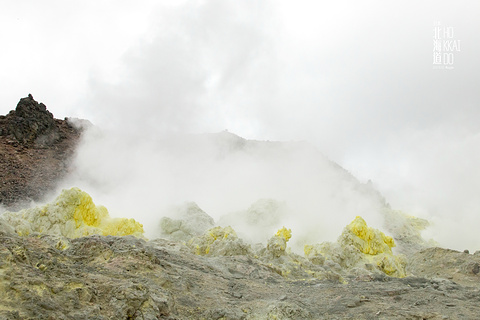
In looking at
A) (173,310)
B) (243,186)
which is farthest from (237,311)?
(243,186)

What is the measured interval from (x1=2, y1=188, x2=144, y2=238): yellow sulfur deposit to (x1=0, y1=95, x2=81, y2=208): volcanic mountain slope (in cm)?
1217

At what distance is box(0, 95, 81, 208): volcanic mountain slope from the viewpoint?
24.5 m

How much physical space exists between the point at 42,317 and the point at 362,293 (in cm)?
555

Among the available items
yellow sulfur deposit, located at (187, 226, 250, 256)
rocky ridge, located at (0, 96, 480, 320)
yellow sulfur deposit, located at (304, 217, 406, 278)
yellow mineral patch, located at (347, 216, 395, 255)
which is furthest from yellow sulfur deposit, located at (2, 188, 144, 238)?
yellow mineral patch, located at (347, 216, 395, 255)

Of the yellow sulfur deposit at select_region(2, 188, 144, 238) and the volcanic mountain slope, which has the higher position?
the volcanic mountain slope

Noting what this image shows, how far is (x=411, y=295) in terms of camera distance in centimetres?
704

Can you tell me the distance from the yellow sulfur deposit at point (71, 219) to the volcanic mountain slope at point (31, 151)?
12.2 meters

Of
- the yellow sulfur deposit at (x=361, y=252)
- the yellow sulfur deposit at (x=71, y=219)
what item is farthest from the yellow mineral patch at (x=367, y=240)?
the yellow sulfur deposit at (x=71, y=219)

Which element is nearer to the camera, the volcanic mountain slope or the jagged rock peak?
the volcanic mountain slope

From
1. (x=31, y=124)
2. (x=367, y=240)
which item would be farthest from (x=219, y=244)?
(x=31, y=124)

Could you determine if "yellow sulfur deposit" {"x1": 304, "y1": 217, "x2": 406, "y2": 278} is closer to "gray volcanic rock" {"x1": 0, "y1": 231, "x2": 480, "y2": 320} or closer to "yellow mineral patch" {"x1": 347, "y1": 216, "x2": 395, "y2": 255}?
"yellow mineral patch" {"x1": 347, "y1": 216, "x2": 395, "y2": 255}

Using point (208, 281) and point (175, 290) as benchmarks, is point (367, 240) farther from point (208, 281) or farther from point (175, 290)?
point (175, 290)

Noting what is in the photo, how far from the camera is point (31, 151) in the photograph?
95.0ft

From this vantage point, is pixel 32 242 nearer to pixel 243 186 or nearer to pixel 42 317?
pixel 42 317
